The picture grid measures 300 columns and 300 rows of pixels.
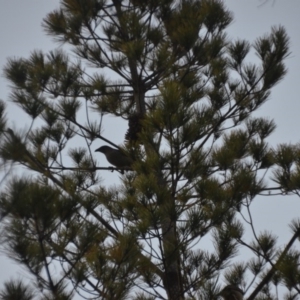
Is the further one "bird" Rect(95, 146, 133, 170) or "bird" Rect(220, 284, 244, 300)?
"bird" Rect(95, 146, 133, 170)

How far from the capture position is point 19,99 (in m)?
5.83

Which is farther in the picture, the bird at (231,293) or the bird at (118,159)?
the bird at (118,159)

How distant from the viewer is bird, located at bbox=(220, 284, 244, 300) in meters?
4.97

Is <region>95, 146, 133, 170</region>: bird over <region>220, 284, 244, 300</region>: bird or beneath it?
over

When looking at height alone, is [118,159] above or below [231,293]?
above

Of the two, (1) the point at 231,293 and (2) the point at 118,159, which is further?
(2) the point at 118,159

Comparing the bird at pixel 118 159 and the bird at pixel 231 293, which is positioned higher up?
the bird at pixel 118 159

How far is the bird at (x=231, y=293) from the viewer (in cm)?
497

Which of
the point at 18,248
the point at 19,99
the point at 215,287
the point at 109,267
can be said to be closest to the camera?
the point at 18,248

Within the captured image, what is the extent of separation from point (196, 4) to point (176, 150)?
1.71 metres

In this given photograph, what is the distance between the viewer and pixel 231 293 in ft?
16.4

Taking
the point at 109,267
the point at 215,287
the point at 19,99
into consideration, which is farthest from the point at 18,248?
the point at 19,99

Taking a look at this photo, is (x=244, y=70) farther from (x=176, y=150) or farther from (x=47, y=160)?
(x=47, y=160)

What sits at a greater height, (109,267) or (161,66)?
(161,66)
